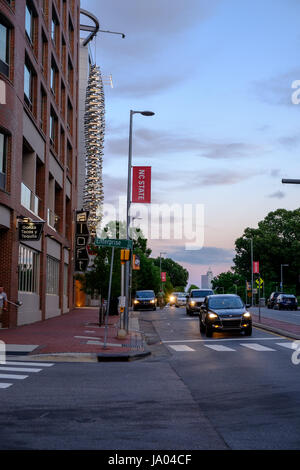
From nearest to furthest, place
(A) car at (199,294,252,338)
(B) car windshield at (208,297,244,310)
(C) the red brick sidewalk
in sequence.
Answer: (C) the red brick sidewalk
(A) car at (199,294,252,338)
(B) car windshield at (208,297,244,310)

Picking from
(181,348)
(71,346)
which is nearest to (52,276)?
(181,348)

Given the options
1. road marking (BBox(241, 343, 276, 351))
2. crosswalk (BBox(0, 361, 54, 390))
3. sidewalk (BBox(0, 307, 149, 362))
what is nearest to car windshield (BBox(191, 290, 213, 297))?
sidewalk (BBox(0, 307, 149, 362))

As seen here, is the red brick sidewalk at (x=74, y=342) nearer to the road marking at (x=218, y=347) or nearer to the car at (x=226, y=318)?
the road marking at (x=218, y=347)

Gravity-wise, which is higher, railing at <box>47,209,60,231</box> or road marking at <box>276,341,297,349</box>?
railing at <box>47,209,60,231</box>

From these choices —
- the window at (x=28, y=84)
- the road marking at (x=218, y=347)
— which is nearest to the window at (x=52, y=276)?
the window at (x=28, y=84)

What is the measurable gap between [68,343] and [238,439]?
41.2 ft

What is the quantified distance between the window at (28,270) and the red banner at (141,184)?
5.61 m

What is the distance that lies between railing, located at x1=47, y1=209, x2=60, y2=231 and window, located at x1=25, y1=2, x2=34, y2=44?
1028 centimetres

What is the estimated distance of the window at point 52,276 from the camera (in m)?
36.2

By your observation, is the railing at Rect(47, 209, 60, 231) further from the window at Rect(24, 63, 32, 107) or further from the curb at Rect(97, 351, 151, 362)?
the curb at Rect(97, 351, 151, 362)

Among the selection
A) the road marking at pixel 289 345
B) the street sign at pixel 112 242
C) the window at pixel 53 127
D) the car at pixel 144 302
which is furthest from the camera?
the car at pixel 144 302

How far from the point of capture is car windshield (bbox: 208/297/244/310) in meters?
23.8

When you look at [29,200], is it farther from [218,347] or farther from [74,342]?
[218,347]
